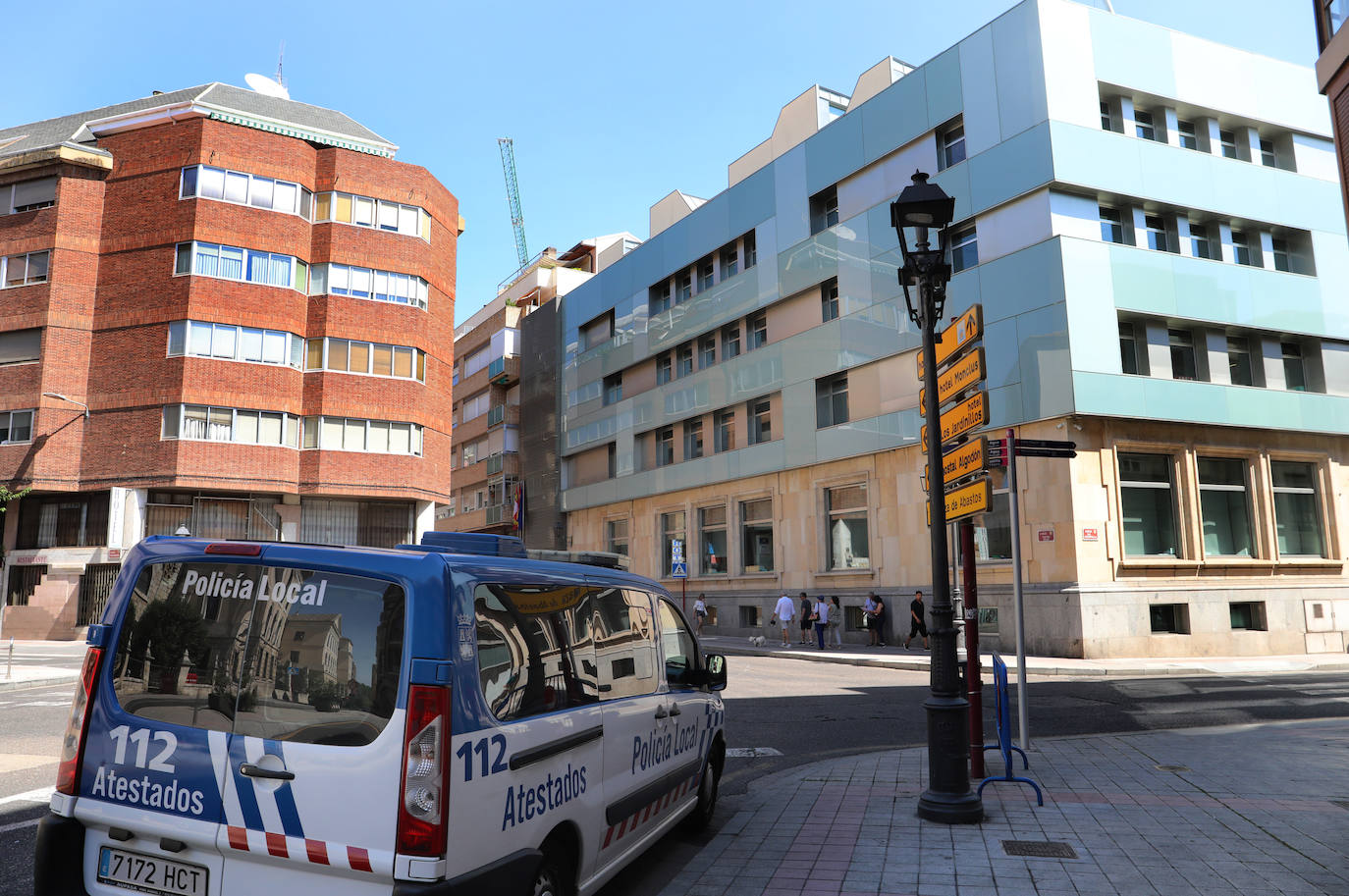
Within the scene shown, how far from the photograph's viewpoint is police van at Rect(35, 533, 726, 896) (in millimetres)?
3137

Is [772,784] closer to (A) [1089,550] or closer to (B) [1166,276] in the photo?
(A) [1089,550]

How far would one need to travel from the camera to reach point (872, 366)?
91.6 feet

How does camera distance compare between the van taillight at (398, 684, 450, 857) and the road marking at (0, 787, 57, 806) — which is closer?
the van taillight at (398, 684, 450, 857)

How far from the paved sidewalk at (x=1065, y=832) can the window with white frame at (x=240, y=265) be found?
2779 centimetres

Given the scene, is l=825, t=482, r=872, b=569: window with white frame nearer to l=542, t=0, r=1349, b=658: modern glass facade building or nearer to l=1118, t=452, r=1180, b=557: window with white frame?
l=542, t=0, r=1349, b=658: modern glass facade building

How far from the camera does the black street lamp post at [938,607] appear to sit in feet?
21.0

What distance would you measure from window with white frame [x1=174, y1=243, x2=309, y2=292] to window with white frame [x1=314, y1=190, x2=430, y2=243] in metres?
2.16

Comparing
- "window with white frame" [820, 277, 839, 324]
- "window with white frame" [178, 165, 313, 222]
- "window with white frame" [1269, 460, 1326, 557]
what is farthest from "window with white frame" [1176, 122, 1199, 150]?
"window with white frame" [178, 165, 313, 222]

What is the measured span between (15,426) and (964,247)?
3099 cm

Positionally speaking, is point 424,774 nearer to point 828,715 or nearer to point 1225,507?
point 828,715

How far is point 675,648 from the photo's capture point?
590 centimetres

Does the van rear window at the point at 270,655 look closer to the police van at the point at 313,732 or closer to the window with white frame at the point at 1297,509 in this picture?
the police van at the point at 313,732

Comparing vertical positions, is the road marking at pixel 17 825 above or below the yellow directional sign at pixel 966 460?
below

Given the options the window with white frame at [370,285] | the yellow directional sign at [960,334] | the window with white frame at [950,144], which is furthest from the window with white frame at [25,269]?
the yellow directional sign at [960,334]
